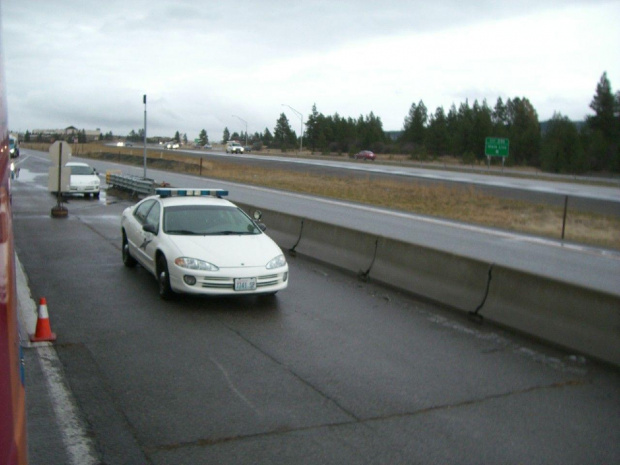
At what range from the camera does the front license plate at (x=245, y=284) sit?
9200mm

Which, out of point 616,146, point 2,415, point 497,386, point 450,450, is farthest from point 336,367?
point 616,146

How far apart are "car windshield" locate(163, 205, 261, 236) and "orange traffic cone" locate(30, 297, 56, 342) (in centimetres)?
284

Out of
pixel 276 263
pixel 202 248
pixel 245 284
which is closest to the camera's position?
pixel 245 284

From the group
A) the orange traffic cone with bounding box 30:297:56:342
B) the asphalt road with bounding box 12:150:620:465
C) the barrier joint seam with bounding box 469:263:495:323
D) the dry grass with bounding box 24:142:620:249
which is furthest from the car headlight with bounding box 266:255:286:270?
the dry grass with bounding box 24:142:620:249

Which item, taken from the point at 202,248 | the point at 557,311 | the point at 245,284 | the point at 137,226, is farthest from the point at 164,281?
the point at 557,311

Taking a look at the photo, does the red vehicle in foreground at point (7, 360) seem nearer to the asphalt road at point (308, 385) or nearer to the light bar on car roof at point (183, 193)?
the asphalt road at point (308, 385)

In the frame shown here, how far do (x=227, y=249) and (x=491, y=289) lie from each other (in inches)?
146

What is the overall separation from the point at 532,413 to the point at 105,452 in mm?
3596

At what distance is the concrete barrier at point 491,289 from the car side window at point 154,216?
3.65 m

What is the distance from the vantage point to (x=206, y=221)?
34.9 feet

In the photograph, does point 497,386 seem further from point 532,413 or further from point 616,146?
point 616,146

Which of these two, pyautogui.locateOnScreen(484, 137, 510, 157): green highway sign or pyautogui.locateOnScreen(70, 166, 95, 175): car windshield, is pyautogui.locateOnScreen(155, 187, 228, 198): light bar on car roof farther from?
pyautogui.locateOnScreen(484, 137, 510, 157): green highway sign

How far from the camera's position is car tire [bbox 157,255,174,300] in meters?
9.61

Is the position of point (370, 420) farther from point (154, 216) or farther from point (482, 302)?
point (154, 216)
